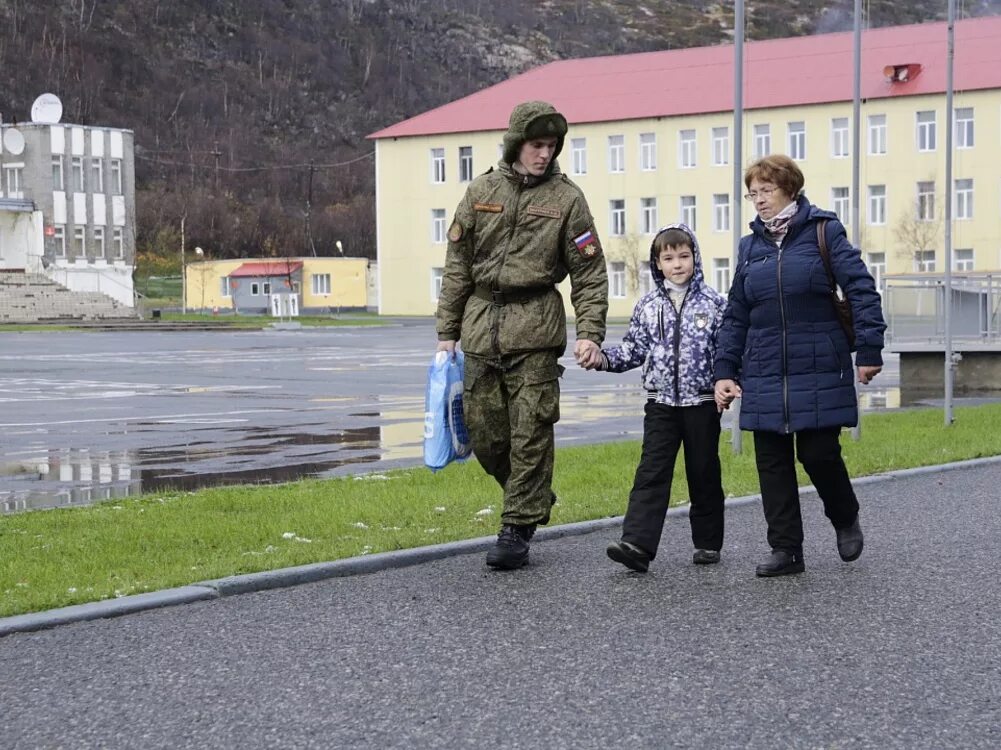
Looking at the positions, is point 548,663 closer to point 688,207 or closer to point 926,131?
point 926,131

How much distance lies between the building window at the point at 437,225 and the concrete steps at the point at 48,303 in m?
16.2

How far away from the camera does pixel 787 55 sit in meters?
78.2

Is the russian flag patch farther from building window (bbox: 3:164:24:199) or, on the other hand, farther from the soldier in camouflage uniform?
building window (bbox: 3:164:24:199)

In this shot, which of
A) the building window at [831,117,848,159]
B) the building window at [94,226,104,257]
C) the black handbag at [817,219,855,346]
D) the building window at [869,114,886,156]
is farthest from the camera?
the building window at [94,226,104,257]

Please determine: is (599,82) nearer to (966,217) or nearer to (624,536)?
(966,217)

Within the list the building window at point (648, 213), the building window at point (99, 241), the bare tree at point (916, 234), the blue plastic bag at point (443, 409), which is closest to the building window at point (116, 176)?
the building window at point (99, 241)

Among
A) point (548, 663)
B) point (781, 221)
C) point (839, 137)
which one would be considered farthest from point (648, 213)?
point (548, 663)

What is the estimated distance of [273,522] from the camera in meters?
9.61

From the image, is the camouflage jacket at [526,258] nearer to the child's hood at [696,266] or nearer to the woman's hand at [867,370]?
the child's hood at [696,266]

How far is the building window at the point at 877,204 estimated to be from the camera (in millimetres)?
74812

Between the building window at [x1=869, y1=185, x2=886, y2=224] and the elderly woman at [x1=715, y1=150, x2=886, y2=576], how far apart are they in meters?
69.1

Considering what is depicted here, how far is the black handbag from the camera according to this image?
296 inches

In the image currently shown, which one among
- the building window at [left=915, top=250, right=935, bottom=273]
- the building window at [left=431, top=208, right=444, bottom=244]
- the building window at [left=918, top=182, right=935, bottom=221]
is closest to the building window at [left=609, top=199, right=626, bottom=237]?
the building window at [left=431, top=208, right=444, bottom=244]

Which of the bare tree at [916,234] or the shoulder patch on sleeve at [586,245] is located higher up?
the bare tree at [916,234]
